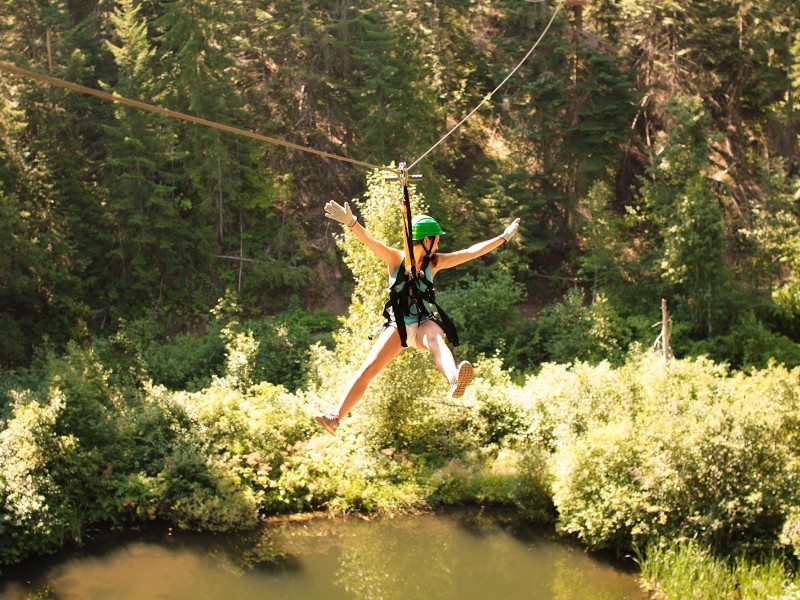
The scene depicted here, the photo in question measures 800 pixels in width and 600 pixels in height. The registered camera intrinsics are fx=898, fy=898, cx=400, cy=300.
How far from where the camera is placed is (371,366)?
6.41 metres

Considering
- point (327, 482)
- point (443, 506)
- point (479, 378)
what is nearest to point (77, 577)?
point (327, 482)

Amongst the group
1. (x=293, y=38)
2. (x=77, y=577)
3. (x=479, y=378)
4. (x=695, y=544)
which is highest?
(x=293, y=38)

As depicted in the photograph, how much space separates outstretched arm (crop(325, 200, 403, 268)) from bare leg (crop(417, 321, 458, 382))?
55 cm

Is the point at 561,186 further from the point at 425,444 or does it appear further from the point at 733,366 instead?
the point at 425,444

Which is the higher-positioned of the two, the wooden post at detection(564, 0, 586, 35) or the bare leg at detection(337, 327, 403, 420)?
the wooden post at detection(564, 0, 586, 35)

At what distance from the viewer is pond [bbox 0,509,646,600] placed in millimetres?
12133

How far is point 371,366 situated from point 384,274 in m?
8.23

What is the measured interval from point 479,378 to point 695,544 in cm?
572

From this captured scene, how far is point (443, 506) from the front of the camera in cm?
1448

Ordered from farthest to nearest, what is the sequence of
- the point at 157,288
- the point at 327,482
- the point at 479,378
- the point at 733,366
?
the point at 157,288 < the point at 733,366 < the point at 479,378 < the point at 327,482

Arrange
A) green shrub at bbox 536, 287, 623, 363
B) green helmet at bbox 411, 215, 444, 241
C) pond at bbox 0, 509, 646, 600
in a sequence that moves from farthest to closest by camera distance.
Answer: green shrub at bbox 536, 287, 623, 363
pond at bbox 0, 509, 646, 600
green helmet at bbox 411, 215, 444, 241

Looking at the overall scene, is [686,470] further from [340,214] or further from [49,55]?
[49,55]

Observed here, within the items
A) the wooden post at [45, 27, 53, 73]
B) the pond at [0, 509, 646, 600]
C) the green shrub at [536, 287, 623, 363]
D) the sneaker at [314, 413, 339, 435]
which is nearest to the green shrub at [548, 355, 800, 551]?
the pond at [0, 509, 646, 600]

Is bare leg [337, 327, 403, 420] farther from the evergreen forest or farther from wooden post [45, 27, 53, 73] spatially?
wooden post [45, 27, 53, 73]
